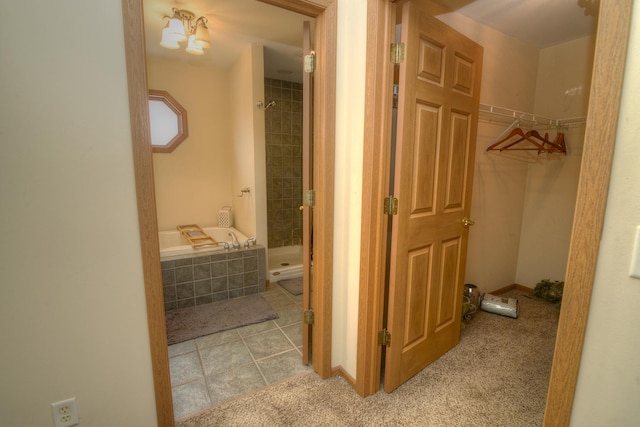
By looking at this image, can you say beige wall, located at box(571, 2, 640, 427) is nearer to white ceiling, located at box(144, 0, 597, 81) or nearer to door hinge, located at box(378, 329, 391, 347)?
door hinge, located at box(378, 329, 391, 347)

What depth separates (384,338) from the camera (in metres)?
1.68

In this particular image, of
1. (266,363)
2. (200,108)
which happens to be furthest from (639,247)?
(200,108)

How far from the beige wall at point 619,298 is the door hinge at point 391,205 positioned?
908 mm

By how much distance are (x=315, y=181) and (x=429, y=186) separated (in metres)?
0.66

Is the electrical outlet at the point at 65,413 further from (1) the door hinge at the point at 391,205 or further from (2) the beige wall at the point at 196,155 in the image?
(2) the beige wall at the point at 196,155

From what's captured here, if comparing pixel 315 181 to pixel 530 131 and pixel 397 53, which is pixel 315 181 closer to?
pixel 397 53

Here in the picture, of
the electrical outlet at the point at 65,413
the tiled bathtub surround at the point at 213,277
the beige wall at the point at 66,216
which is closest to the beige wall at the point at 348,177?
the beige wall at the point at 66,216

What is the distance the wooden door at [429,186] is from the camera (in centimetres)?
150

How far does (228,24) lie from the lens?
260cm

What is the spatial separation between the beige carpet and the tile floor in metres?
0.10

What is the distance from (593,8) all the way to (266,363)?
3461 millimetres

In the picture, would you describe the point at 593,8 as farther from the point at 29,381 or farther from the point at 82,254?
the point at 29,381

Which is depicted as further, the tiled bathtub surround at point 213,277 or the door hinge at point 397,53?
the tiled bathtub surround at point 213,277

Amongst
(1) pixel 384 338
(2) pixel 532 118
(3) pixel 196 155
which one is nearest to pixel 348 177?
(1) pixel 384 338
